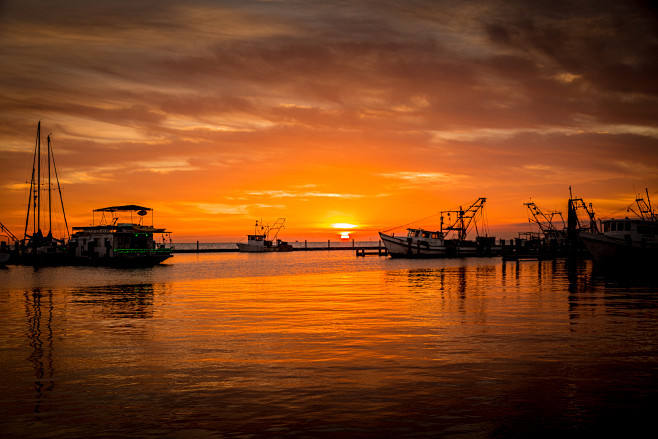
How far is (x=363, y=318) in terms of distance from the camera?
25.0 meters

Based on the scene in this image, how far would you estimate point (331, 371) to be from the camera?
48.5ft

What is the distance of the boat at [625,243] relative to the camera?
63625 mm

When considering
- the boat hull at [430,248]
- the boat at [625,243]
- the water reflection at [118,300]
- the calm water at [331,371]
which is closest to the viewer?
the calm water at [331,371]

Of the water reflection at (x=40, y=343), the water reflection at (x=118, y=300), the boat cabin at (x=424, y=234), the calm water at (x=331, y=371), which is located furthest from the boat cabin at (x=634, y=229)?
the boat cabin at (x=424, y=234)

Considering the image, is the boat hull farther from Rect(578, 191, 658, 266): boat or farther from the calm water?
the calm water

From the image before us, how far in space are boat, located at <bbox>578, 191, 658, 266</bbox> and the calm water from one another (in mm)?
38662

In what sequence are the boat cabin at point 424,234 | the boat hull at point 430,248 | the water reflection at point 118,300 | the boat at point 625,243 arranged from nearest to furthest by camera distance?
the water reflection at point 118,300
the boat at point 625,243
the boat hull at point 430,248
the boat cabin at point 424,234

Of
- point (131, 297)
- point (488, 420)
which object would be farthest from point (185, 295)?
point (488, 420)

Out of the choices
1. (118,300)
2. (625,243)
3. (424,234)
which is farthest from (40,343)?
(424,234)

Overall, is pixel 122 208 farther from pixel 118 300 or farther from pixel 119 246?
pixel 118 300

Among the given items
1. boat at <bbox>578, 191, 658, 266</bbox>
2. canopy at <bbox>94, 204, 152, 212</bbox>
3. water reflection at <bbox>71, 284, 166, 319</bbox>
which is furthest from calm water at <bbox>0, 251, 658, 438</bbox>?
canopy at <bbox>94, 204, 152, 212</bbox>

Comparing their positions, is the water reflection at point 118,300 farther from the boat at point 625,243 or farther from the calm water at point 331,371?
the boat at point 625,243

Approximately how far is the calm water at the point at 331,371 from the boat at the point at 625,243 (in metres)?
38.7

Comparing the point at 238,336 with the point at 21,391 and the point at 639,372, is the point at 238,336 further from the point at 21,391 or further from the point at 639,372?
the point at 639,372
